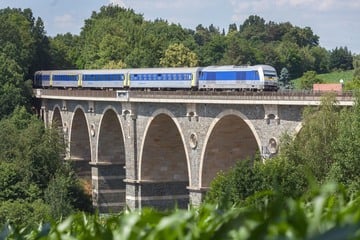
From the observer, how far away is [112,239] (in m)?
3.77

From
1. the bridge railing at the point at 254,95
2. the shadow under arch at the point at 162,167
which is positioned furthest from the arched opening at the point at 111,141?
the bridge railing at the point at 254,95

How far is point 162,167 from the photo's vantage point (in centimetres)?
5044

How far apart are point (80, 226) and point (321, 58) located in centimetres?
12169

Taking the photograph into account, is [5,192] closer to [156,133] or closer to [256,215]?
[156,133]

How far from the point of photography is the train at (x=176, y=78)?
43812 mm

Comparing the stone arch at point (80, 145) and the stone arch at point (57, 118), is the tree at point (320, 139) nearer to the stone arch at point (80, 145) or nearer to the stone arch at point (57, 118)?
the stone arch at point (80, 145)

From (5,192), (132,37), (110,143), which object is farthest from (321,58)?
(5,192)

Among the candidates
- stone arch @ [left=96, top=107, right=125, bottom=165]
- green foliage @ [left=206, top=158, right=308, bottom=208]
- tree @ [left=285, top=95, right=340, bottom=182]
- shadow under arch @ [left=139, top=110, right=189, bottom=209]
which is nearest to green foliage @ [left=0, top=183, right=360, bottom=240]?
green foliage @ [left=206, top=158, right=308, bottom=208]

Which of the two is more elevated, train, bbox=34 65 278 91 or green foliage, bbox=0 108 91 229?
train, bbox=34 65 278 91

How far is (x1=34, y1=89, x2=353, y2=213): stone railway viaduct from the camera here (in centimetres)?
3838

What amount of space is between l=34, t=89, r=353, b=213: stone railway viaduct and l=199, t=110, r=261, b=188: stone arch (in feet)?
0.14

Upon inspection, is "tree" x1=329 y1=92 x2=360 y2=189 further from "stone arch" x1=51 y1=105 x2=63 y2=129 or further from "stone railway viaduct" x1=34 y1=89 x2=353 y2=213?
"stone arch" x1=51 y1=105 x2=63 y2=129

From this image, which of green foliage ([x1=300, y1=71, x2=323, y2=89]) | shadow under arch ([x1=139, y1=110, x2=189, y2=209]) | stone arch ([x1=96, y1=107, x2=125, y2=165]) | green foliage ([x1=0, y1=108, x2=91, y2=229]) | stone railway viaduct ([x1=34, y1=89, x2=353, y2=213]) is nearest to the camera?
stone railway viaduct ([x1=34, y1=89, x2=353, y2=213])

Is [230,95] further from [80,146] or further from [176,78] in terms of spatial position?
[80,146]
